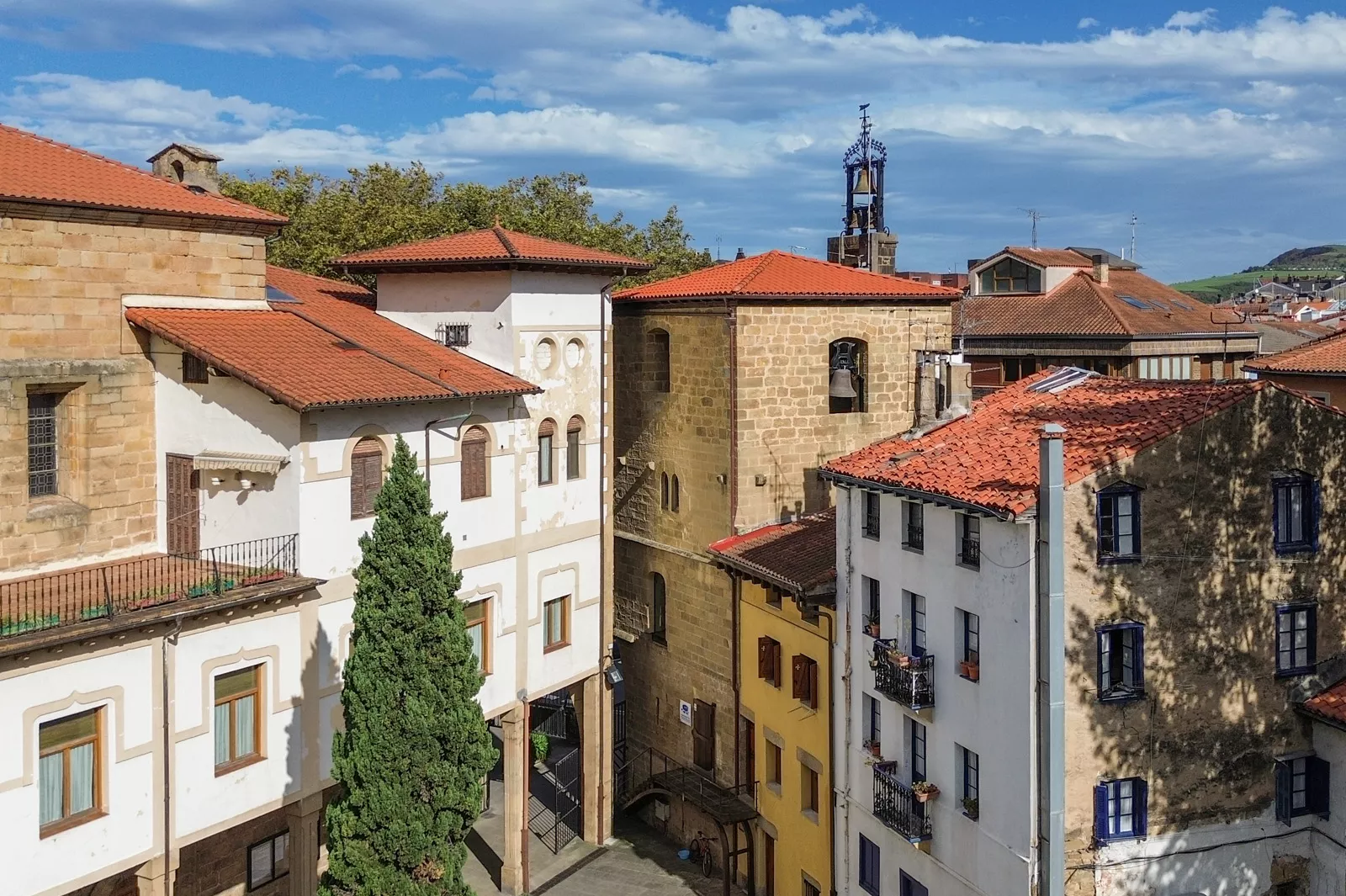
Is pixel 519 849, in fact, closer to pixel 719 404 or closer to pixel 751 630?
pixel 751 630

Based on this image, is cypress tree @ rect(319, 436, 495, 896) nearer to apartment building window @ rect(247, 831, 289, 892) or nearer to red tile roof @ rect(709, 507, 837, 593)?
apartment building window @ rect(247, 831, 289, 892)

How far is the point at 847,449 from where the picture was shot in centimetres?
3588

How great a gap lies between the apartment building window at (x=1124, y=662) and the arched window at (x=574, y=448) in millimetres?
13557

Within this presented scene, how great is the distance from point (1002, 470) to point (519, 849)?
14.6 m

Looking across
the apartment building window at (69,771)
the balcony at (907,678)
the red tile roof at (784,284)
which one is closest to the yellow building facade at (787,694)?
the balcony at (907,678)

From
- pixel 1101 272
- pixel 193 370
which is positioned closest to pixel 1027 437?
pixel 193 370

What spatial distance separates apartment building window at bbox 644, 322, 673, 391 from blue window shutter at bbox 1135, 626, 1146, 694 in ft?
53.1

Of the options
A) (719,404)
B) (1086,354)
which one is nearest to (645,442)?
(719,404)

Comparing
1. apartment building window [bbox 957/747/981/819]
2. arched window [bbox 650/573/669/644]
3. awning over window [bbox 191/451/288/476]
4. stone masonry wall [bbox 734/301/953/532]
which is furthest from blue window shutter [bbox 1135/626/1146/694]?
arched window [bbox 650/573/669/644]

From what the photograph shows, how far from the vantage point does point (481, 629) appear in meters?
29.0

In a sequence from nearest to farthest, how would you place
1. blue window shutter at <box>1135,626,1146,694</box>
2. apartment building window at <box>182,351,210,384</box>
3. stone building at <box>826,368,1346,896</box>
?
stone building at <box>826,368,1346,896</box>, blue window shutter at <box>1135,626,1146,694</box>, apartment building window at <box>182,351,210,384</box>

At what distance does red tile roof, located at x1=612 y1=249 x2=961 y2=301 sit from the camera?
3409 centimetres

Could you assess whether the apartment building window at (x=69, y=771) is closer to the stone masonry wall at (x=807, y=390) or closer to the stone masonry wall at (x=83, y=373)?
the stone masonry wall at (x=83, y=373)

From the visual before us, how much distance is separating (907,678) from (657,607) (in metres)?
13.2
